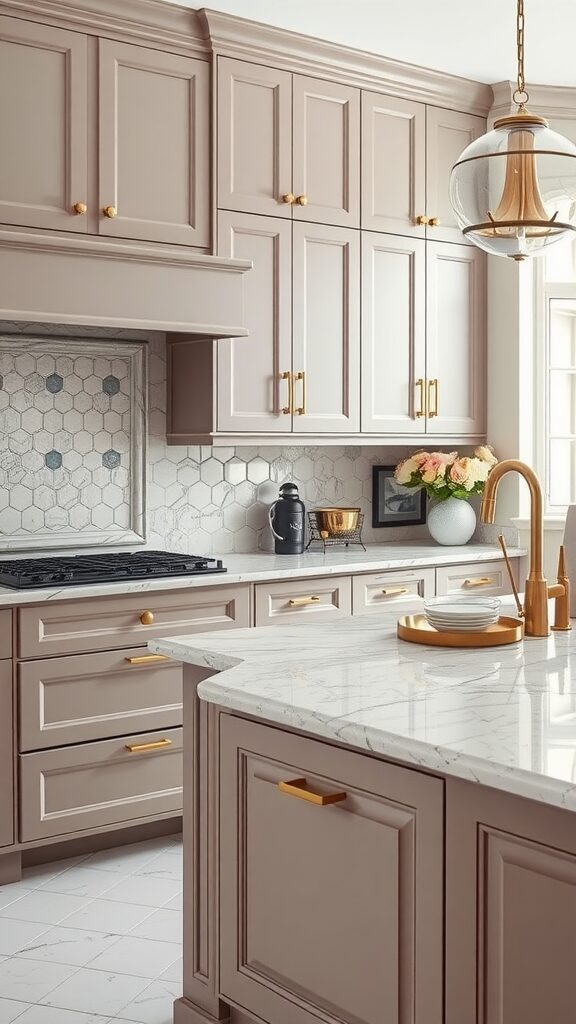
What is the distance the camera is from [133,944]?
295 cm

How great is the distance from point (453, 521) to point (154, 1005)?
2590 millimetres

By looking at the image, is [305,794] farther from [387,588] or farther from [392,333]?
[392,333]

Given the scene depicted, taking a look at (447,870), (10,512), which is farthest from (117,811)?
(447,870)

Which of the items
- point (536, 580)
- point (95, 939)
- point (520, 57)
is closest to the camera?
point (520, 57)

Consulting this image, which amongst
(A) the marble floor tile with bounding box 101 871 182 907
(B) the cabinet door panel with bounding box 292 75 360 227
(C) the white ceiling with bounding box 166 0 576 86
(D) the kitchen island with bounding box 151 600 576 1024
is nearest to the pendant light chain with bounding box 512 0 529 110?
(D) the kitchen island with bounding box 151 600 576 1024

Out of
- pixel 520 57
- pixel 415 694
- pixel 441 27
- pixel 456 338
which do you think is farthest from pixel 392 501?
pixel 415 694

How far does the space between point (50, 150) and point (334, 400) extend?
1405mm

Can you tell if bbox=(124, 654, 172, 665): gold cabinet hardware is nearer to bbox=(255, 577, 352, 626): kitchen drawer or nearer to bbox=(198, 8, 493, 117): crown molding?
bbox=(255, 577, 352, 626): kitchen drawer

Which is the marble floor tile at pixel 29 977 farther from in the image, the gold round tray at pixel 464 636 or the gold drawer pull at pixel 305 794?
the gold round tray at pixel 464 636

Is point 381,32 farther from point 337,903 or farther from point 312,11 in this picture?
point 337,903

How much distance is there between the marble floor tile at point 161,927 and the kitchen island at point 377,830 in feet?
2.22

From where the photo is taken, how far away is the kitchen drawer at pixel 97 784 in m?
3.38

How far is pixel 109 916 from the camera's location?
3.12 m

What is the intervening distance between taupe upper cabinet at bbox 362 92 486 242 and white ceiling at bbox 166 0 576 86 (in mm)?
207
